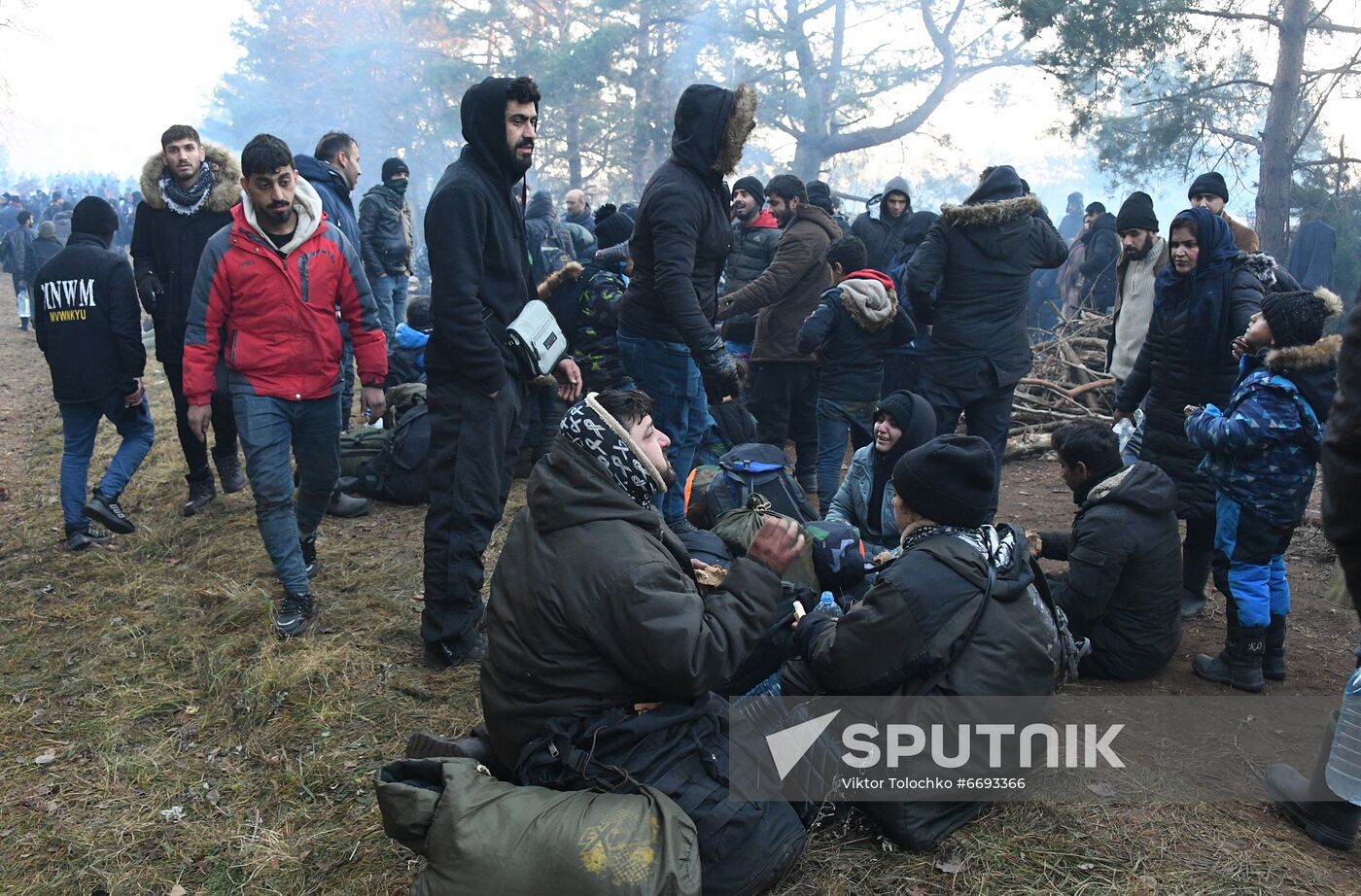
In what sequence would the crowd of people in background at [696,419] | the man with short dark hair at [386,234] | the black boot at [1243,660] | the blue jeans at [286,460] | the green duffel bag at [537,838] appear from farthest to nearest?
the man with short dark hair at [386,234] → the blue jeans at [286,460] → the black boot at [1243,660] → the crowd of people in background at [696,419] → the green duffel bag at [537,838]

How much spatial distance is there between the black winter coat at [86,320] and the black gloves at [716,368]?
10.9 ft

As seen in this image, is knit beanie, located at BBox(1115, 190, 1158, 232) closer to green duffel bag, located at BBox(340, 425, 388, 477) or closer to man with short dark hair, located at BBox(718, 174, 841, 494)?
man with short dark hair, located at BBox(718, 174, 841, 494)

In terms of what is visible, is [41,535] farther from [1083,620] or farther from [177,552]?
[1083,620]

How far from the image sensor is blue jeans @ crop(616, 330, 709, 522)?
4.72 m

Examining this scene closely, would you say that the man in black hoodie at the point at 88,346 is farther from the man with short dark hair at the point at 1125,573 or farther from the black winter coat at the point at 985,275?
the man with short dark hair at the point at 1125,573

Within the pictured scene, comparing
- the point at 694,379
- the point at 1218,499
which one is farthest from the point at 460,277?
the point at 1218,499

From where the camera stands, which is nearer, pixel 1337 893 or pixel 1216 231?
pixel 1337 893

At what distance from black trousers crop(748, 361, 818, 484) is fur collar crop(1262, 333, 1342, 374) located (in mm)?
2887

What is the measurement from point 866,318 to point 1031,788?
3.17 m

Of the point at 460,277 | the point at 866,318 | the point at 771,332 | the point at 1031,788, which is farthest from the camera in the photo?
the point at 771,332

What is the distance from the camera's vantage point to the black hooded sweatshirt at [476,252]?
3.61 m

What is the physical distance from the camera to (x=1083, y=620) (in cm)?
391

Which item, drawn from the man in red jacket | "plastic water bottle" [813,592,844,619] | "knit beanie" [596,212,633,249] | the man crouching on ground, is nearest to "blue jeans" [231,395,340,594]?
the man in red jacket

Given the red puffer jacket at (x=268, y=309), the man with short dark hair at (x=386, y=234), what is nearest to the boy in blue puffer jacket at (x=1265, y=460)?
the red puffer jacket at (x=268, y=309)
